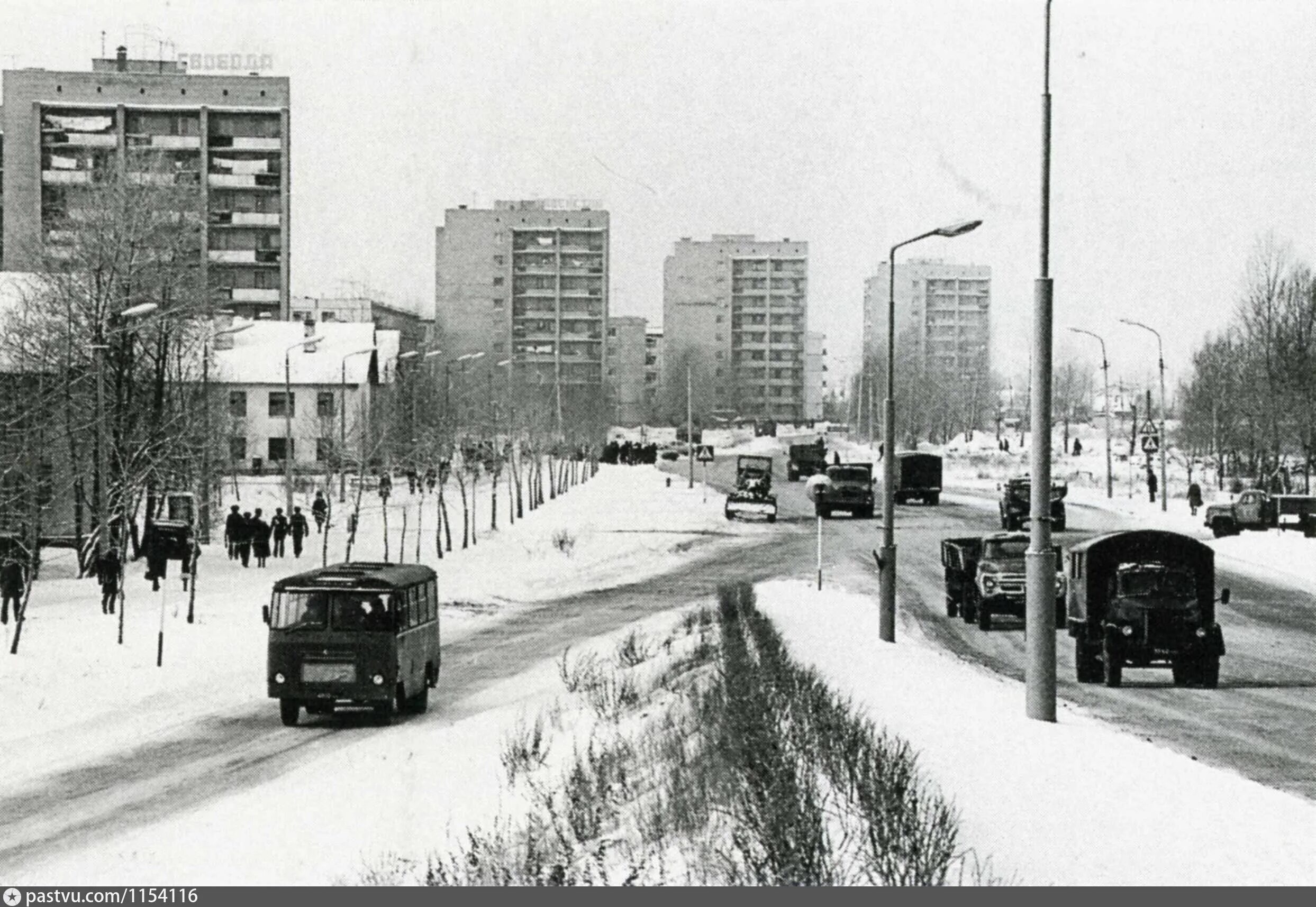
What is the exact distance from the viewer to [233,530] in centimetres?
4616

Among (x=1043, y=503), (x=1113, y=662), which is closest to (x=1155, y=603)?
(x=1113, y=662)

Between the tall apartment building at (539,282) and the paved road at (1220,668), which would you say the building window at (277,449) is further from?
the tall apartment building at (539,282)

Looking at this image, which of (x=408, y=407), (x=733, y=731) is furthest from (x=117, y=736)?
(x=408, y=407)

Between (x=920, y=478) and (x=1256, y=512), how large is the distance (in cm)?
1993

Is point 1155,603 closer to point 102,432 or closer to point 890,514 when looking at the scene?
point 890,514

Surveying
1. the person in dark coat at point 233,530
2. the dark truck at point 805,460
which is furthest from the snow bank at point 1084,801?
the dark truck at point 805,460

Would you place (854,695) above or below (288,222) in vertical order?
below

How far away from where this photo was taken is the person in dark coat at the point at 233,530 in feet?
151

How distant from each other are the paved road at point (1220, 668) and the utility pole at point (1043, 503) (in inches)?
76.7

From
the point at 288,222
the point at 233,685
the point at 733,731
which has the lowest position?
the point at 233,685

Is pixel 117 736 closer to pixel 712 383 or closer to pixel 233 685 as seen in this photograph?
pixel 233 685

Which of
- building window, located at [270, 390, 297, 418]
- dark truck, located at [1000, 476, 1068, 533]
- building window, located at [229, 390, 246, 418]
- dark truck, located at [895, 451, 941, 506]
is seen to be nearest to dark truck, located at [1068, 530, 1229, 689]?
dark truck, located at [1000, 476, 1068, 533]

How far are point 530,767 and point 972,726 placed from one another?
4737 mm

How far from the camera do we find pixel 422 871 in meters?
12.4
